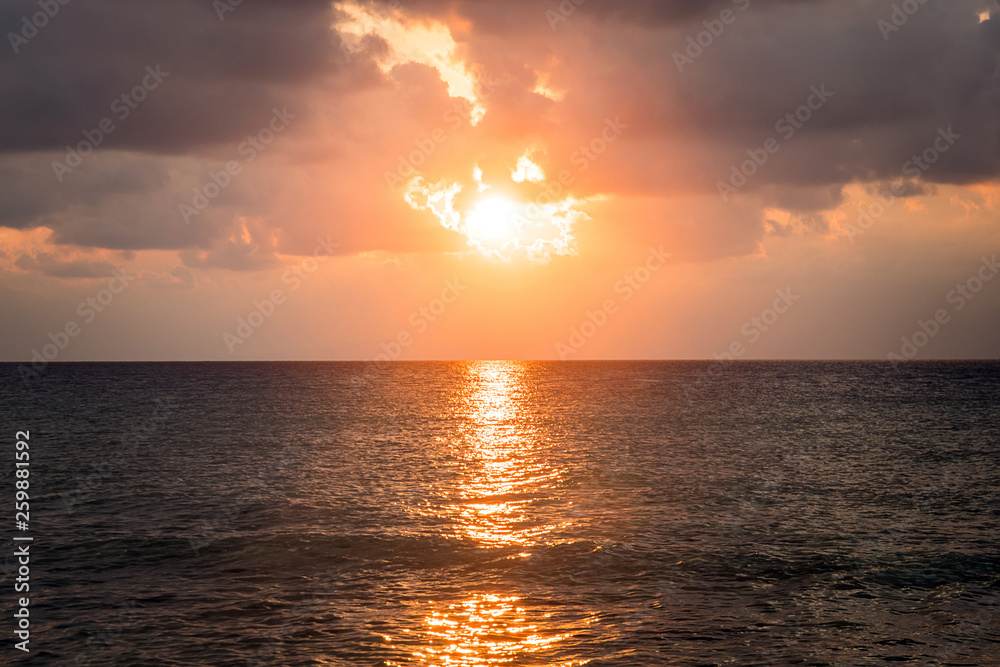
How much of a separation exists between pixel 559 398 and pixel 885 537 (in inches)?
4015

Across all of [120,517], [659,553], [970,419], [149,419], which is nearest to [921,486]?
[659,553]

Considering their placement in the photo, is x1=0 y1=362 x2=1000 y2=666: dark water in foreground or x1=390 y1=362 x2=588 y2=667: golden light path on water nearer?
x1=390 y1=362 x2=588 y2=667: golden light path on water

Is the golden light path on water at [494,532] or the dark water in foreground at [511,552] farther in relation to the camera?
the dark water in foreground at [511,552]

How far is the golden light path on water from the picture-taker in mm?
18281

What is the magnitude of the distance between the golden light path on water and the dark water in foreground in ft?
0.40

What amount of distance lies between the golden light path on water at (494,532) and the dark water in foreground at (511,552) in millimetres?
122

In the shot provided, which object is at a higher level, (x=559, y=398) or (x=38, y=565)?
(x=559, y=398)

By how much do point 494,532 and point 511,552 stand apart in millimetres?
3462

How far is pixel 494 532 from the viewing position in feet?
102

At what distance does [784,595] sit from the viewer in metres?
22.7

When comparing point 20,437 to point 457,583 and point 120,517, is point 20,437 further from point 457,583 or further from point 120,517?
point 457,583

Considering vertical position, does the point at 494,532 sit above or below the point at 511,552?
above

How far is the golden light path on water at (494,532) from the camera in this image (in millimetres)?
18281

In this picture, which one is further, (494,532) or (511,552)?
(494,532)
